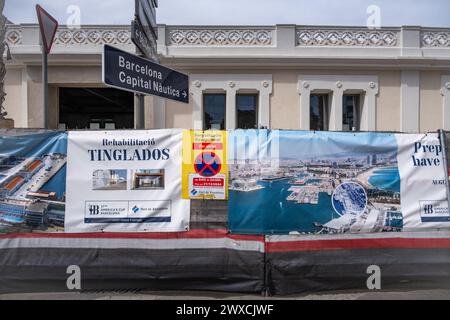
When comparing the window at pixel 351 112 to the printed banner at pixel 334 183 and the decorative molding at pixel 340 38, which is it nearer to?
the decorative molding at pixel 340 38

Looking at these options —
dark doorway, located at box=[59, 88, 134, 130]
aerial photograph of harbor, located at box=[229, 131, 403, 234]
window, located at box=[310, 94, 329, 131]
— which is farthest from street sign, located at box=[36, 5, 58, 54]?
window, located at box=[310, 94, 329, 131]

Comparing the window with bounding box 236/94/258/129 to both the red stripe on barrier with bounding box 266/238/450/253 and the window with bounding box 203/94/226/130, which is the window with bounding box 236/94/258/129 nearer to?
the window with bounding box 203/94/226/130

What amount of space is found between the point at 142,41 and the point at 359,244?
3768 mm

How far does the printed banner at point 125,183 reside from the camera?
178 inches

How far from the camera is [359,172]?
183 inches

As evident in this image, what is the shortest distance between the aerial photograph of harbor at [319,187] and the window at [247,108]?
9392 millimetres

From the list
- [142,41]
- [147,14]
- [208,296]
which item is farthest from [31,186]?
[147,14]

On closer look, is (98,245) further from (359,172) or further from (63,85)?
(63,85)

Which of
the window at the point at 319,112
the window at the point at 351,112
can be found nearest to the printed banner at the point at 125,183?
the window at the point at 319,112

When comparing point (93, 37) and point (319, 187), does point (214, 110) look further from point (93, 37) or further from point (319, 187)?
point (319, 187)

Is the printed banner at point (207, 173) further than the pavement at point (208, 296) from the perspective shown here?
Yes

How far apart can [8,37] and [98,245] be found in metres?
12.0

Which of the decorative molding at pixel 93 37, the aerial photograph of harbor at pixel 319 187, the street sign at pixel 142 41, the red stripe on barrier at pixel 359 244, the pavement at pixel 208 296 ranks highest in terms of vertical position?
the decorative molding at pixel 93 37

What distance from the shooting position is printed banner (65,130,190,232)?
452cm
